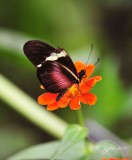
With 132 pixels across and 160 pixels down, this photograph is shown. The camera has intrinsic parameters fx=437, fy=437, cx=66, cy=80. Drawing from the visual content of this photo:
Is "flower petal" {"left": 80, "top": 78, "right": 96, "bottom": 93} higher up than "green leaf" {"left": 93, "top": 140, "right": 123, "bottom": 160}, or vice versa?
"flower petal" {"left": 80, "top": 78, "right": 96, "bottom": 93}

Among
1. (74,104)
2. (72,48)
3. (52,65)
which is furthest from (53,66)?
(72,48)

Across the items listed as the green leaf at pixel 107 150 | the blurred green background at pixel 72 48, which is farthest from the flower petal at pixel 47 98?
the blurred green background at pixel 72 48

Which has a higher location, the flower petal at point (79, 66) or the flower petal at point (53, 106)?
the flower petal at point (79, 66)

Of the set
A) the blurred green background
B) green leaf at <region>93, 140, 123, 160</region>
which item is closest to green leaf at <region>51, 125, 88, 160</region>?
green leaf at <region>93, 140, 123, 160</region>

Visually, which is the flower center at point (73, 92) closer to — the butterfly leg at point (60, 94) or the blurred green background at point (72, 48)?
the butterfly leg at point (60, 94)

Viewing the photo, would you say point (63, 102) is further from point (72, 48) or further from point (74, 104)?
point (72, 48)

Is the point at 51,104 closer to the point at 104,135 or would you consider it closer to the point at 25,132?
the point at 104,135

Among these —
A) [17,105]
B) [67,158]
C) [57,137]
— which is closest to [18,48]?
[17,105]

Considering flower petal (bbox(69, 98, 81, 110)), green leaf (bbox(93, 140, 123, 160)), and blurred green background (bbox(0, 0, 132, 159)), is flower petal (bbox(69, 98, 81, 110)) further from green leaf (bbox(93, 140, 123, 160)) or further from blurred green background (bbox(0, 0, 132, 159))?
blurred green background (bbox(0, 0, 132, 159))
